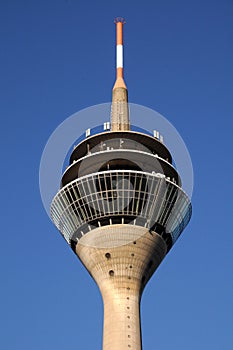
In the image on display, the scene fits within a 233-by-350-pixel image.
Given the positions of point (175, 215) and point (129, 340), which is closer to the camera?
point (129, 340)

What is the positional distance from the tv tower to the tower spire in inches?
12.9

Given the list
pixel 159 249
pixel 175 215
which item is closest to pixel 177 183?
pixel 175 215

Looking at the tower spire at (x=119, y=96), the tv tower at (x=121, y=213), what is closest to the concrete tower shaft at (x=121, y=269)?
the tv tower at (x=121, y=213)

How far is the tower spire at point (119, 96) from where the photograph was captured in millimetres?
74938

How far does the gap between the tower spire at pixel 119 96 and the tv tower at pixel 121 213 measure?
1.07 feet

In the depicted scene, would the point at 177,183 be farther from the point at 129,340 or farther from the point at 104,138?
the point at 129,340

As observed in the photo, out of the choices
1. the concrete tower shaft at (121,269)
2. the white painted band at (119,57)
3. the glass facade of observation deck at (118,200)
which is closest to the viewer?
the concrete tower shaft at (121,269)

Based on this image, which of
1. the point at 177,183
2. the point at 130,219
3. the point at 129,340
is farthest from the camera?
the point at 177,183

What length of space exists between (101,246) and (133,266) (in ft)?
12.3

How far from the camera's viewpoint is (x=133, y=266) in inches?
2596

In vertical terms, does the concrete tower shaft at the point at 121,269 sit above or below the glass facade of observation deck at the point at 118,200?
below

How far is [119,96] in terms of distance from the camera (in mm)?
77938

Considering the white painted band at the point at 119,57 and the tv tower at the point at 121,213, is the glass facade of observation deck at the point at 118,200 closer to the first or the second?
the tv tower at the point at 121,213

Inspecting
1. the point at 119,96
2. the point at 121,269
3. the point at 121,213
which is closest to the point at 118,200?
the point at 121,213
